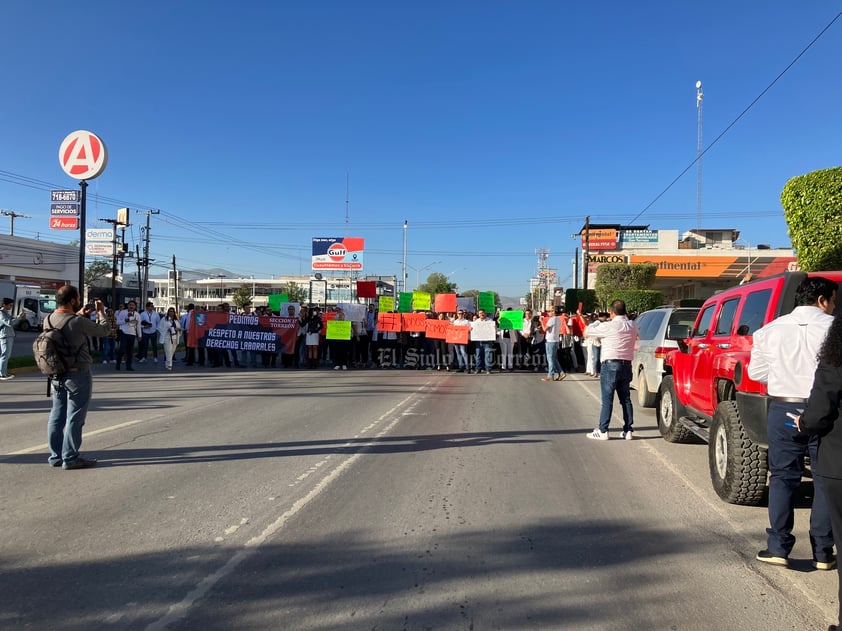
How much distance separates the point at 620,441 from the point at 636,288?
81.0ft

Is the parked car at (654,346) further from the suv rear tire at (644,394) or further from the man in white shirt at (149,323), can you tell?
the man in white shirt at (149,323)

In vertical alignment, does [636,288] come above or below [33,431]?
above

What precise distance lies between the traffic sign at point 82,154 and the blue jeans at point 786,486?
1530 centimetres

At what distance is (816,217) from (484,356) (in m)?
9.77

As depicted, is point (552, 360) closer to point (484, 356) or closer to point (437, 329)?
point (484, 356)

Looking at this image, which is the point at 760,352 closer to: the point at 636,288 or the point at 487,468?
the point at 487,468

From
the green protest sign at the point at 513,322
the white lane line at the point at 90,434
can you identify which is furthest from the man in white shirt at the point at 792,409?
the green protest sign at the point at 513,322

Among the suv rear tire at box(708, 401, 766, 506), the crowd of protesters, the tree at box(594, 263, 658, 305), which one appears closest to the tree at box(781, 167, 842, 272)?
the crowd of protesters

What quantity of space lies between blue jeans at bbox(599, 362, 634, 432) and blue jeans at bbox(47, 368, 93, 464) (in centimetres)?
632

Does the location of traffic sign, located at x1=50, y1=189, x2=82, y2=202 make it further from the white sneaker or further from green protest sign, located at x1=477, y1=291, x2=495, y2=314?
the white sneaker

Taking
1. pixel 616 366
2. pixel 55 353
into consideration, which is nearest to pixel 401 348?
pixel 616 366

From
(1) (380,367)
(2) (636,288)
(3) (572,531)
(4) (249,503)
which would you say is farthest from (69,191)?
(2) (636,288)

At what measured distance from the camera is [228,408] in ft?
34.6

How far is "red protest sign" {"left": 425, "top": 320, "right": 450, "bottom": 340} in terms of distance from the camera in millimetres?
18828
